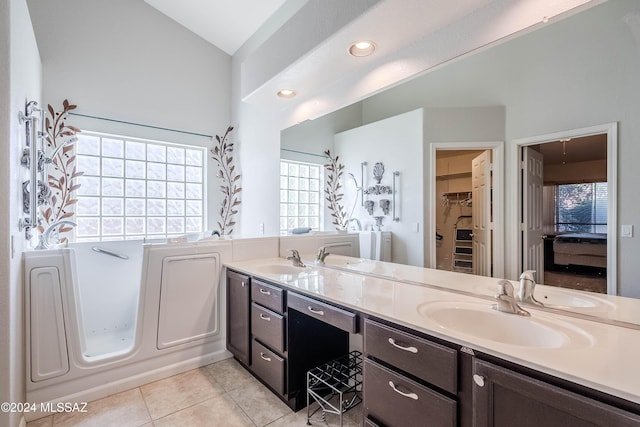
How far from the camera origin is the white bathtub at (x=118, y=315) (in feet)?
6.25

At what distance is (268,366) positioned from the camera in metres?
2.05

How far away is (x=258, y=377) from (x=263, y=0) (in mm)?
3177

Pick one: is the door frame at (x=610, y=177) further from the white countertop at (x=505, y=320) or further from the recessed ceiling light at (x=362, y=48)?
the recessed ceiling light at (x=362, y=48)

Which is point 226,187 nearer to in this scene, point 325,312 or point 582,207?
point 325,312

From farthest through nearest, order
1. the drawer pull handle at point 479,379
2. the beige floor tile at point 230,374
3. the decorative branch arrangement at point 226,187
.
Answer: the decorative branch arrangement at point 226,187 < the beige floor tile at point 230,374 < the drawer pull handle at point 479,379

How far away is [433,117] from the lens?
1.62 m

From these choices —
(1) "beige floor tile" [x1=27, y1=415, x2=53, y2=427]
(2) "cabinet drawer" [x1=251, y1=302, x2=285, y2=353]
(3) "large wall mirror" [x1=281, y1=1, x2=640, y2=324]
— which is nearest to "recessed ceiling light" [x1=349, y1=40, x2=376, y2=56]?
(3) "large wall mirror" [x1=281, y1=1, x2=640, y2=324]

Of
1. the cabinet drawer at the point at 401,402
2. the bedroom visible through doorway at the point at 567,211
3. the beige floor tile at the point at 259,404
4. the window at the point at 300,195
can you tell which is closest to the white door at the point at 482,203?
the bedroom visible through doorway at the point at 567,211

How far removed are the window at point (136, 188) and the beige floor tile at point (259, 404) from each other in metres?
1.92

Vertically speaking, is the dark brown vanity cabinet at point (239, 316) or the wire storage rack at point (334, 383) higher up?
the dark brown vanity cabinet at point (239, 316)

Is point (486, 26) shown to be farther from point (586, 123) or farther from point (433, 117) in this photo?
point (586, 123)

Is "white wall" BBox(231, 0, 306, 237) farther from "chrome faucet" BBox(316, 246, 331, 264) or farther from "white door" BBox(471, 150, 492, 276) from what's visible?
"white door" BBox(471, 150, 492, 276)

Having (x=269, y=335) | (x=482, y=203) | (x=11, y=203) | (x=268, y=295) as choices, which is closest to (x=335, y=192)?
(x=268, y=295)

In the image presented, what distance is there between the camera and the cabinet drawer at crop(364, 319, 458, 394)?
3.45 ft
